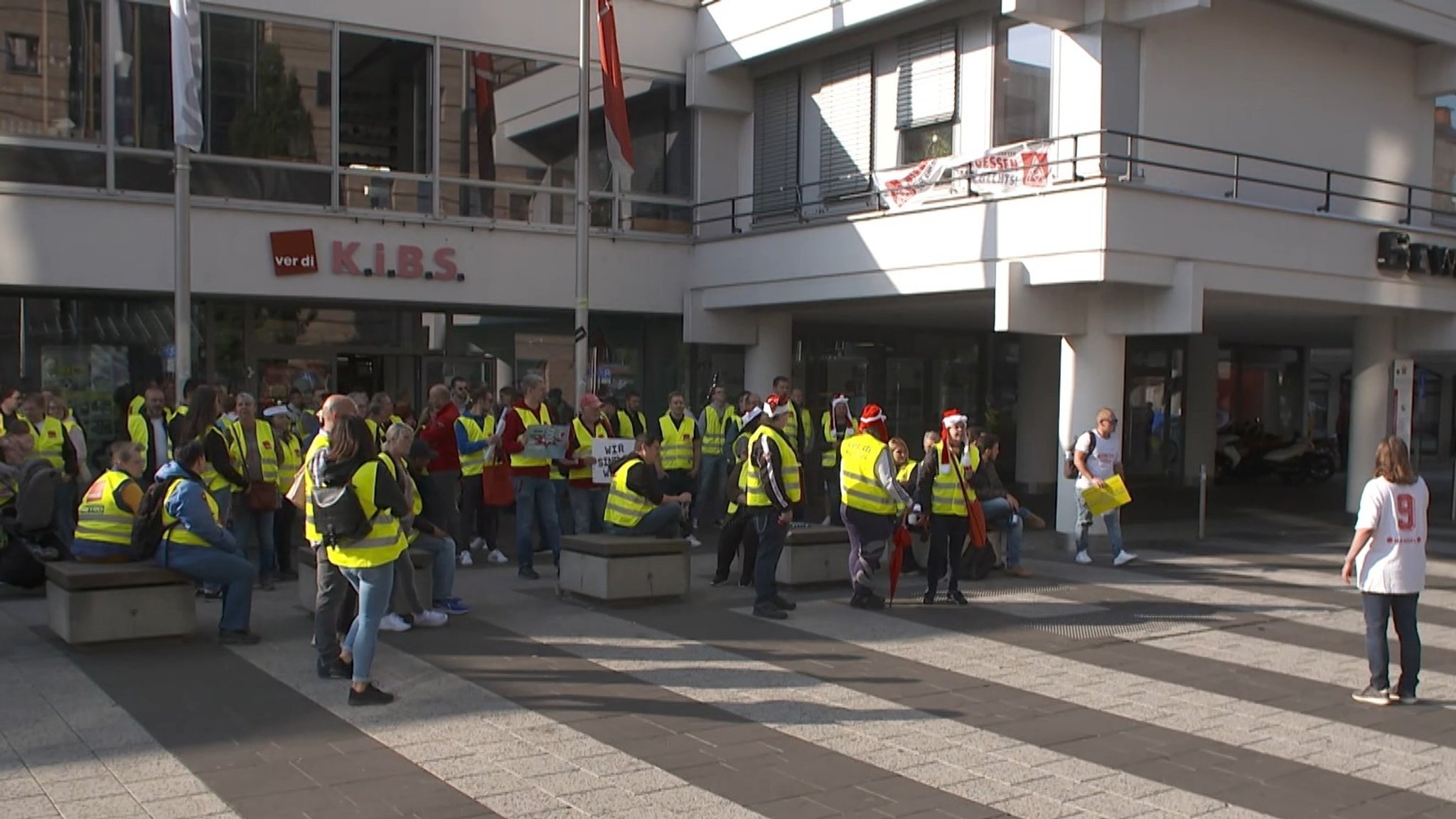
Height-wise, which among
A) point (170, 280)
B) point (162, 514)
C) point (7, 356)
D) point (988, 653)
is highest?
point (170, 280)

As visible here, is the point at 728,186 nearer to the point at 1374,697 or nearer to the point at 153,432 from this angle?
the point at 153,432

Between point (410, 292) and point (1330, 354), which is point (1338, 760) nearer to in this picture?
point (410, 292)

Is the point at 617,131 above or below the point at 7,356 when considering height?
above

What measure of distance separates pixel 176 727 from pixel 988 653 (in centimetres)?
560

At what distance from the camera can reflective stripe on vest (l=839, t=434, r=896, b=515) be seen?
35.7 feet

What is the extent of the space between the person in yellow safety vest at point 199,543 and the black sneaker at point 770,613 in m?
3.98

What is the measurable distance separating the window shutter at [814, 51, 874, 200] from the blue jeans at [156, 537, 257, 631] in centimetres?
1248

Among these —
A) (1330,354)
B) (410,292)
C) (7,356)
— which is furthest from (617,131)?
(1330,354)

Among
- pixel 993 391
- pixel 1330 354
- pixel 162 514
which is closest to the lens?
pixel 162 514

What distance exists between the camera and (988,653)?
9.65m

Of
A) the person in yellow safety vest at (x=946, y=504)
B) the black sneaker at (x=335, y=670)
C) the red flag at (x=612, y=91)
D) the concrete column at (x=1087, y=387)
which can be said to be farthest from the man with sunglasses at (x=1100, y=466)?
the black sneaker at (x=335, y=670)

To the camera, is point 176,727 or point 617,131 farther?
point 617,131

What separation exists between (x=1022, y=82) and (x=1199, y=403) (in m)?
11.7

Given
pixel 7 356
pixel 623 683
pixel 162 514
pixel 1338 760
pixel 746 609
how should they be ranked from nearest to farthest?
pixel 1338 760 → pixel 623 683 → pixel 162 514 → pixel 746 609 → pixel 7 356
